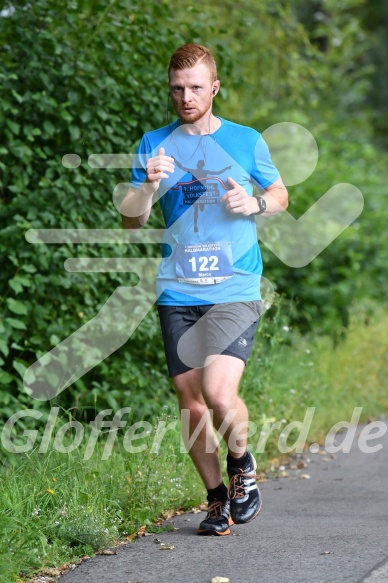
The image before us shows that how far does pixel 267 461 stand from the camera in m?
6.99

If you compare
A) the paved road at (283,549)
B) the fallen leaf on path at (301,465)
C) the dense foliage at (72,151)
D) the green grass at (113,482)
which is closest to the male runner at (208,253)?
the paved road at (283,549)

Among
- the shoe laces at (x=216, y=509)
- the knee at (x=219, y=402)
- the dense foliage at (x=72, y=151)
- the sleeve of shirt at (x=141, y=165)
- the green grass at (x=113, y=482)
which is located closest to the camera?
the green grass at (x=113, y=482)

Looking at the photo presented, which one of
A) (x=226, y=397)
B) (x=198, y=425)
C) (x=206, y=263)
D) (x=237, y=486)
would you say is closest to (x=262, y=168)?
(x=206, y=263)

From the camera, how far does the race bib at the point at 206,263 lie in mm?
4852

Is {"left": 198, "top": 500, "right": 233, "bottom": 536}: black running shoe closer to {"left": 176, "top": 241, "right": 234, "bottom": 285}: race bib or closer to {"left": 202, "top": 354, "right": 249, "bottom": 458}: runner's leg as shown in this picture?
{"left": 202, "top": 354, "right": 249, "bottom": 458}: runner's leg

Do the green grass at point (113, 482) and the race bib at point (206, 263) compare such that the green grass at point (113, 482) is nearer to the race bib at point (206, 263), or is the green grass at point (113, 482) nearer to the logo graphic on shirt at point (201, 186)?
the race bib at point (206, 263)

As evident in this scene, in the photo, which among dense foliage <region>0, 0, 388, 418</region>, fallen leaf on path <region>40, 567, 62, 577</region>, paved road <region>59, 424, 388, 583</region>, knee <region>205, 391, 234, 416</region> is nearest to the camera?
paved road <region>59, 424, 388, 583</region>

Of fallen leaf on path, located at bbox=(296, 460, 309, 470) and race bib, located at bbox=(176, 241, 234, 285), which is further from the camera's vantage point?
fallen leaf on path, located at bbox=(296, 460, 309, 470)

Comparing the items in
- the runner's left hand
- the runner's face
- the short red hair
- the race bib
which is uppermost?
the short red hair

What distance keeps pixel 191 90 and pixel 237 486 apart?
180 centimetres

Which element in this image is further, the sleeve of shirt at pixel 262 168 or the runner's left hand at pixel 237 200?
the sleeve of shirt at pixel 262 168

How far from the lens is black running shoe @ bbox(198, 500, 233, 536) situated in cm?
498

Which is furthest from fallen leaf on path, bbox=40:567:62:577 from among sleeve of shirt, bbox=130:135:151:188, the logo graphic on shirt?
sleeve of shirt, bbox=130:135:151:188

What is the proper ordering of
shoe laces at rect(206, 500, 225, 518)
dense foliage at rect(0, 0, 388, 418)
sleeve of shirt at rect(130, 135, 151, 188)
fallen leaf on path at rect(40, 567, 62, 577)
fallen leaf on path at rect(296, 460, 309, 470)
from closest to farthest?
fallen leaf on path at rect(40, 567, 62, 577) < sleeve of shirt at rect(130, 135, 151, 188) < shoe laces at rect(206, 500, 225, 518) < dense foliage at rect(0, 0, 388, 418) < fallen leaf on path at rect(296, 460, 309, 470)
